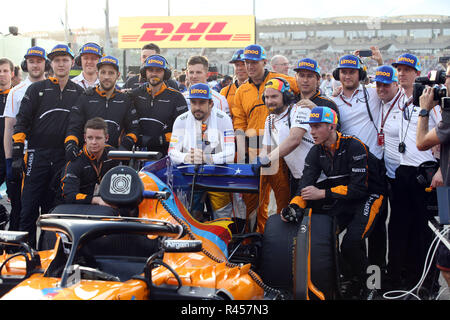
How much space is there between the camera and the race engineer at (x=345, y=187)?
4.65 metres

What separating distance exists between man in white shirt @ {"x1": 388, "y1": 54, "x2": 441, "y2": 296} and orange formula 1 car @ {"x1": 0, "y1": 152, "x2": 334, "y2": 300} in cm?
136

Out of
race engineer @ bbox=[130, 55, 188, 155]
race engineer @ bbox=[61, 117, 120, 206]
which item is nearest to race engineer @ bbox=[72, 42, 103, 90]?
race engineer @ bbox=[130, 55, 188, 155]

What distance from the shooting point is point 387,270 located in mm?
5301

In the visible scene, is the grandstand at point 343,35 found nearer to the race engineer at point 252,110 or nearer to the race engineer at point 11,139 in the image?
the race engineer at point 252,110

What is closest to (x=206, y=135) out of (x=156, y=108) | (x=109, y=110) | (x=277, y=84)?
A: (x=156, y=108)

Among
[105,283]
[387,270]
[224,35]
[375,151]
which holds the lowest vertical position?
[387,270]

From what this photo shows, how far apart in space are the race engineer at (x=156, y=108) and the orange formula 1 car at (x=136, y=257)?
172 cm

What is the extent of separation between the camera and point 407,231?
515 cm

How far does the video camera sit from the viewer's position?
3.90 metres

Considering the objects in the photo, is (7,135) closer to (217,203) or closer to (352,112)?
(217,203)

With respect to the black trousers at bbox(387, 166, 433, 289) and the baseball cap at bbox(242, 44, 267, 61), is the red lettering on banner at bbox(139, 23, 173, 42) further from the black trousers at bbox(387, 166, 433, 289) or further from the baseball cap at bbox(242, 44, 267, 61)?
the black trousers at bbox(387, 166, 433, 289)

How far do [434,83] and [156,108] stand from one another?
313 centimetres

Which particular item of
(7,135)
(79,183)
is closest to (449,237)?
(79,183)
